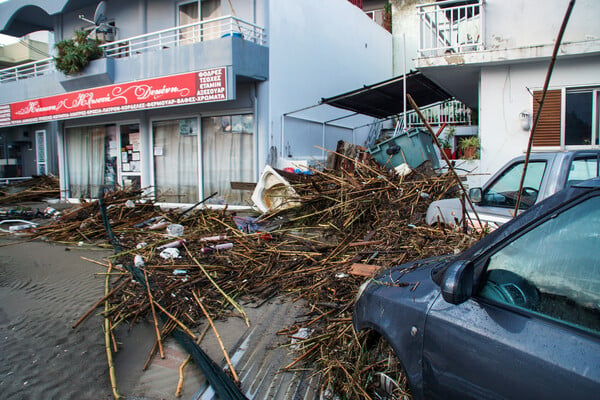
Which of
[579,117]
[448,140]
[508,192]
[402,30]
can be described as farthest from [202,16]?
[508,192]

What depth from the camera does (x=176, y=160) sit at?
11891mm

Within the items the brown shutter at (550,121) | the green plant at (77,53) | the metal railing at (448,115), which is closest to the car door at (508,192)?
the brown shutter at (550,121)

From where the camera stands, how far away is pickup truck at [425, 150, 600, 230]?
4.01 metres

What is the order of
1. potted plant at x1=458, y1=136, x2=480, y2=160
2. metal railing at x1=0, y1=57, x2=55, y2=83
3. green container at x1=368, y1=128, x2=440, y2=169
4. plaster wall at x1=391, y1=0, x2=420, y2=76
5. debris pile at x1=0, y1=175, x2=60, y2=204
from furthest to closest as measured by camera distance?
plaster wall at x1=391, y1=0, x2=420, y2=76 → debris pile at x1=0, y1=175, x2=60, y2=204 → metal railing at x1=0, y1=57, x2=55, y2=83 → green container at x1=368, y1=128, x2=440, y2=169 → potted plant at x1=458, y1=136, x2=480, y2=160

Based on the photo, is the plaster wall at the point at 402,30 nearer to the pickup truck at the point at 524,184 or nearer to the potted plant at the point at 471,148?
the potted plant at the point at 471,148

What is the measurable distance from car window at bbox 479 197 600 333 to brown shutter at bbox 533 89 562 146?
726cm

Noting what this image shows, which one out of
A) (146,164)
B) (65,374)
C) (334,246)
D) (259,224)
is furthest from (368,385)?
(146,164)

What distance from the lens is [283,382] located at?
3.19 m

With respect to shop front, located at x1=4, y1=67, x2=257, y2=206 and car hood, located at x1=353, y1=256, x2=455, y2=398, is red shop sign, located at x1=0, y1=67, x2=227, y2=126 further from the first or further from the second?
car hood, located at x1=353, y1=256, x2=455, y2=398

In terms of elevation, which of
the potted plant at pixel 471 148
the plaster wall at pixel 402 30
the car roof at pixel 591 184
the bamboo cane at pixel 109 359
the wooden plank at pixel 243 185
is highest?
the plaster wall at pixel 402 30

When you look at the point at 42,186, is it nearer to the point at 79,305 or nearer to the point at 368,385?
the point at 79,305

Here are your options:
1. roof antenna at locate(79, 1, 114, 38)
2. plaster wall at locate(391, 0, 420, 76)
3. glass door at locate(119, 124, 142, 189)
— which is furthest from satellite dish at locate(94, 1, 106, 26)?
plaster wall at locate(391, 0, 420, 76)

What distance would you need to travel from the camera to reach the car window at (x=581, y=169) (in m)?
4.00

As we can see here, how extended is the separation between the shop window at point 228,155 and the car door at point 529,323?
876 centimetres
